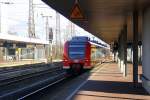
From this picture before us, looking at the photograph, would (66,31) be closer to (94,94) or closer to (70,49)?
(70,49)

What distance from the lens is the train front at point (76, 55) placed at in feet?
126

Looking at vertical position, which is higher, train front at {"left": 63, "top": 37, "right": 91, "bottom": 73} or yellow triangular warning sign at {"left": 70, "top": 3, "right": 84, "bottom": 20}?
yellow triangular warning sign at {"left": 70, "top": 3, "right": 84, "bottom": 20}

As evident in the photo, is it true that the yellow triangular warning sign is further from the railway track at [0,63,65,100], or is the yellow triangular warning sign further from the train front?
the train front

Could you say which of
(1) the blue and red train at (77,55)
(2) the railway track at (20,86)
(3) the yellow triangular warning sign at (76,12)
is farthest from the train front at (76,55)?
(3) the yellow triangular warning sign at (76,12)

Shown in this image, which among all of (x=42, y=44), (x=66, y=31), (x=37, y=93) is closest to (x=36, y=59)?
(x=42, y=44)

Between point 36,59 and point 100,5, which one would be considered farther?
point 36,59

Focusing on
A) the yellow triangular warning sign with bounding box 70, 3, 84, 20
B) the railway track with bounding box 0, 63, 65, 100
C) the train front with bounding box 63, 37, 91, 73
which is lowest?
the railway track with bounding box 0, 63, 65, 100

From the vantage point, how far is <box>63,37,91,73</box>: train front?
38.4 metres

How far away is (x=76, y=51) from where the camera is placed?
39062 millimetres

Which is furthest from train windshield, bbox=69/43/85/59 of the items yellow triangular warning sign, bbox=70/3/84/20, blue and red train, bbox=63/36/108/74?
yellow triangular warning sign, bbox=70/3/84/20

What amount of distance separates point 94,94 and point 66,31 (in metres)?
104

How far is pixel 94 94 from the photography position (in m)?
19.2

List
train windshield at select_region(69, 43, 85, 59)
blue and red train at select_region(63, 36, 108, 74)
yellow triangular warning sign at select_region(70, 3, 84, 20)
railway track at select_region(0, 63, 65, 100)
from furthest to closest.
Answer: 1. train windshield at select_region(69, 43, 85, 59)
2. blue and red train at select_region(63, 36, 108, 74)
3. railway track at select_region(0, 63, 65, 100)
4. yellow triangular warning sign at select_region(70, 3, 84, 20)

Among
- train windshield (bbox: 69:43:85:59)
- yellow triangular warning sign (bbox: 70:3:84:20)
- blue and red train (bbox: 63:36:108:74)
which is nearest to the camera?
yellow triangular warning sign (bbox: 70:3:84:20)
